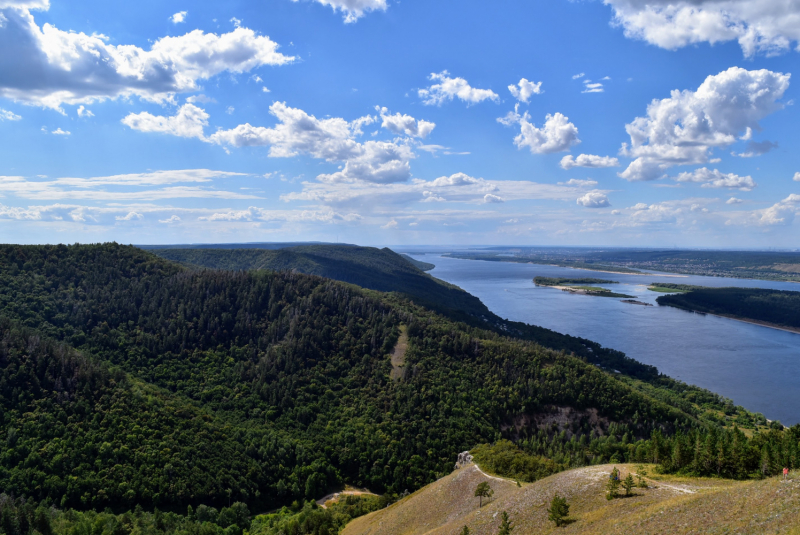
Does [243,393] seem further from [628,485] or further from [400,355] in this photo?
[628,485]

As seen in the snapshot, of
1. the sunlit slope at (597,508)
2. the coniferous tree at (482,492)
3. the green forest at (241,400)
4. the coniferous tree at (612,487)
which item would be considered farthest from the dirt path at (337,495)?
the coniferous tree at (612,487)

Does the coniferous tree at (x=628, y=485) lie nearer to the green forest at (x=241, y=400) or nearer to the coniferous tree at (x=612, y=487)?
the coniferous tree at (x=612, y=487)

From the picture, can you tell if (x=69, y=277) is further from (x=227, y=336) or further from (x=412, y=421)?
(x=412, y=421)

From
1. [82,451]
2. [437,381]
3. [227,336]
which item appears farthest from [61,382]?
[437,381]

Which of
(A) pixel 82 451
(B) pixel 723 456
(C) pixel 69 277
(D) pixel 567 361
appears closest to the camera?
(B) pixel 723 456

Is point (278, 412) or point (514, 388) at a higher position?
point (514, 388)
